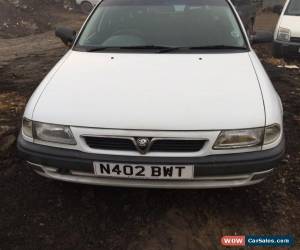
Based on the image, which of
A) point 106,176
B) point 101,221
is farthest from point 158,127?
point 101,221

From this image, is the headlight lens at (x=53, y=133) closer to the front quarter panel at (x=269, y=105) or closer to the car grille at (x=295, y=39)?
the front quarter panel at (x=269, y=105)

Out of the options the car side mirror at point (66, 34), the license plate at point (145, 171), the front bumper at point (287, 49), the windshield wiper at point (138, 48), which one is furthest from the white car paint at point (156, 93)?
the front bumper at point (287, 49)

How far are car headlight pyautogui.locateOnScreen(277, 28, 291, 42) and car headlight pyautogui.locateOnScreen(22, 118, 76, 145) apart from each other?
616 cm

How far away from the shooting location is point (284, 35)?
7840 mm

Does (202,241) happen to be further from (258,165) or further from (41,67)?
(41,67)

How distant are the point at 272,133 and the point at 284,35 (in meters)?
5.63

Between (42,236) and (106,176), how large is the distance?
2.14 feet

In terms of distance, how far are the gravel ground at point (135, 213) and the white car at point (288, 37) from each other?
14.1ft

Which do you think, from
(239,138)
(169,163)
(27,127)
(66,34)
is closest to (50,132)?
(27,127)

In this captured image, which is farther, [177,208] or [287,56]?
Answer: [287,56]

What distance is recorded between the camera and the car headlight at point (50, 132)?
2780mm

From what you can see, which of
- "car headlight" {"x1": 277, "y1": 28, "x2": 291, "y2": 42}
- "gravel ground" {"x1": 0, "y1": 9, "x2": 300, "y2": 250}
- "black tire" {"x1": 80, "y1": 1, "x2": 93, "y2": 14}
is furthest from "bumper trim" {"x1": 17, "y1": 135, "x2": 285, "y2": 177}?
"black tire" {"x1": 80, "y1": 1, "x2": 93, "y2": 14}

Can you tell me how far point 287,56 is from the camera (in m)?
7.88

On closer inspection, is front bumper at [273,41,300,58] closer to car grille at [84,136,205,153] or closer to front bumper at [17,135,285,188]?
front bumper at [17,135,285,188]
